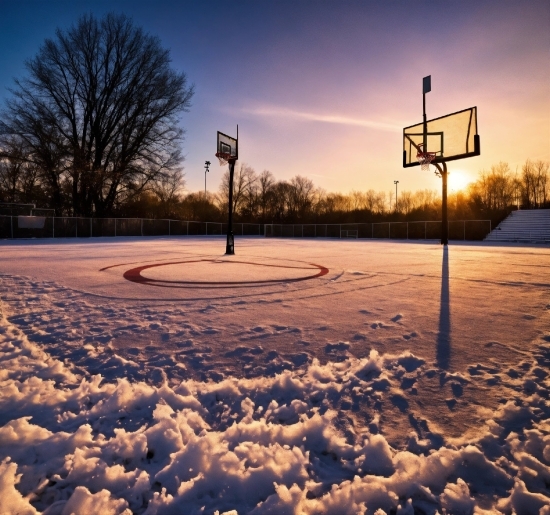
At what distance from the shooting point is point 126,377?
6.75 feet

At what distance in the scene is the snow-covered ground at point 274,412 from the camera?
1205 millimetres

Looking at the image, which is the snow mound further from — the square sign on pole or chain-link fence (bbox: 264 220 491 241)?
chain-link fence (bbox: 264 220 491 241)

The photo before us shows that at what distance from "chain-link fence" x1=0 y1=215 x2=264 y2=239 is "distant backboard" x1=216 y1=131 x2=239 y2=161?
2091 cm

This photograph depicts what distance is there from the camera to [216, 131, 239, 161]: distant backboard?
1138 centimetres

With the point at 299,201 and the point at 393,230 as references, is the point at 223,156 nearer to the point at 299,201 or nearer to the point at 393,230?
the point at 393,230

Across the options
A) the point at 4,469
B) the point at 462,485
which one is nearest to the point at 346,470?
the point at 462,485

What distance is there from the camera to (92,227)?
28.0 metres

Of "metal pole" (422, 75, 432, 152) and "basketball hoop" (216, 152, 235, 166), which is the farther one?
"metal pole" (422, 75, 432, 152)

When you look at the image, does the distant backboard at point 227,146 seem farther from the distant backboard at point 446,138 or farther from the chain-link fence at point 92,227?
the chain-link fence at point 92,227

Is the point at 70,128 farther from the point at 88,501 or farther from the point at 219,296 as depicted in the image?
the point at 88,501

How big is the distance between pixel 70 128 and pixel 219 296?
32.1 m

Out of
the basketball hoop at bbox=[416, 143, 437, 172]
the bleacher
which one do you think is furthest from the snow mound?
the bleacher

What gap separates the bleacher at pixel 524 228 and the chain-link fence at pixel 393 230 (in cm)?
123

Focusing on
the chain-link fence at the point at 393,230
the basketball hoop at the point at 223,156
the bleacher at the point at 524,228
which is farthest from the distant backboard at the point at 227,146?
the chain-link fence at the point at 393,230
